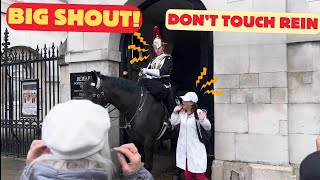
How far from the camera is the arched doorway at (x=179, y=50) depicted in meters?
6.96

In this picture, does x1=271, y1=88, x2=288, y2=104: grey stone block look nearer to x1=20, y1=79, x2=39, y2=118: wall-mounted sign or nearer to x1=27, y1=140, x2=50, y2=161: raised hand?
x1=27, y1=140, x2=50, y2=161: raised hand

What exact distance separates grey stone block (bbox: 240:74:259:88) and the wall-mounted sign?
4.98 m

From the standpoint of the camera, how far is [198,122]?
535 centimetres

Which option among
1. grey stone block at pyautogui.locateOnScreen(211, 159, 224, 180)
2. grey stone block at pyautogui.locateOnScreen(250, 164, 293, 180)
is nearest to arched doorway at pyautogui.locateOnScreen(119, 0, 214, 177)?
grey stone block at pyautogui.locateOnScreen(211, 159, 224, 180)

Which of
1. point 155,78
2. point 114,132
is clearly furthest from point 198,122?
point 114,132

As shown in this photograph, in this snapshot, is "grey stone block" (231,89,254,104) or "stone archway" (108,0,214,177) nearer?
"grey stone block" (231,89,254,104)

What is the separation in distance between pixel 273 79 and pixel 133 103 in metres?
2.14

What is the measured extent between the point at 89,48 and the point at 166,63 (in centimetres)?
239

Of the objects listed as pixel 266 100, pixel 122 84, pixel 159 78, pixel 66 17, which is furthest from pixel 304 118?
pixel 66 17

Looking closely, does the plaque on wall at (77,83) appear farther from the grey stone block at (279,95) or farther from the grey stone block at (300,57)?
the grey stone block at (300,57)

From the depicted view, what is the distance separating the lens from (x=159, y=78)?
239 inches

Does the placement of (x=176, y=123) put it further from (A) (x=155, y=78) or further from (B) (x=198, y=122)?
(A) (x=155, y=78)

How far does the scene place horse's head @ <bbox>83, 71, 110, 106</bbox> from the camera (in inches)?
226

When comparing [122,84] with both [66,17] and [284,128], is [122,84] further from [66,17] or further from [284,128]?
[284,128]
